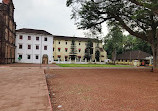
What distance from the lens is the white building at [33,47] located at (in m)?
33.8

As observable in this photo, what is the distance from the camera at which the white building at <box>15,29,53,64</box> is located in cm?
3378

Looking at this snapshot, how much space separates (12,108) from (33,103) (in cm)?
56

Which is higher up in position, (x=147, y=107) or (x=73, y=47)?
(x=73, y=47)

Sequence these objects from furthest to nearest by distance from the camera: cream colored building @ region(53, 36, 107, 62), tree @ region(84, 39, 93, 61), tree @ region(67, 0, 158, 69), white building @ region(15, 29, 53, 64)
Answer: tree @ region(84, 39, 93, 61) < cream colored building @ region(53, 36, 107, 62) < white building @ region(15, 29, 53, 64) < tree @ region(67, 0, 158, 69)

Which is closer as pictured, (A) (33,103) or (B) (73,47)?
(A) (33,103)

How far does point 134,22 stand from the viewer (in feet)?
56.9

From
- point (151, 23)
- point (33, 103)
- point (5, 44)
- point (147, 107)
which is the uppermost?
point (151, 23)

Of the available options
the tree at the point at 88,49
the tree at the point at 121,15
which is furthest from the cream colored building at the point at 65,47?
the tree at the point at 121,15

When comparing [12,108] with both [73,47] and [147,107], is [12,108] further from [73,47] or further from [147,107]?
[73,47]

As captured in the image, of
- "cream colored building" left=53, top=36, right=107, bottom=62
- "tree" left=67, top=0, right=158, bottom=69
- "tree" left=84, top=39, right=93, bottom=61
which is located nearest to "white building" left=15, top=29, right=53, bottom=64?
"cream colored building" left=53, top=36, right=107, bottom=62

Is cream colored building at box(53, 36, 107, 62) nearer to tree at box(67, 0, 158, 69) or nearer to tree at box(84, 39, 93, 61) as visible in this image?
tree at box(84, 39, 93, 61)

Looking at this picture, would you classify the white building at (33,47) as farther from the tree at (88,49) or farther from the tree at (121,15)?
the tree at (121,15)

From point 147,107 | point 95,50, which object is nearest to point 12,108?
point 147,107

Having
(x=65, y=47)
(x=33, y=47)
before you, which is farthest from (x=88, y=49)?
(x=33, y=47)
